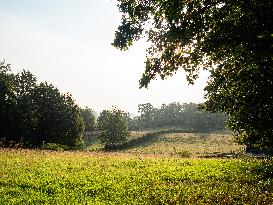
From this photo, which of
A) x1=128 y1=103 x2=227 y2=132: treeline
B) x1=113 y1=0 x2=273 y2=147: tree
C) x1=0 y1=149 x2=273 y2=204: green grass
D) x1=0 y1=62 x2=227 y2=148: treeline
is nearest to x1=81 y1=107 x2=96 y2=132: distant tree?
x1=128 y1=103 x2=227 y2=132: treeline

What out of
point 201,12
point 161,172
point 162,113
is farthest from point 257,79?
point 162,113

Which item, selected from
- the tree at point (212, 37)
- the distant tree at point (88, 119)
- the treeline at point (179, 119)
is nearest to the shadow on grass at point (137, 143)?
the treeline at point (179, 119)

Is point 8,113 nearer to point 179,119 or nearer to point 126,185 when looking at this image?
point 126,185

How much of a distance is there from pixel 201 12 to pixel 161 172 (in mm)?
11203

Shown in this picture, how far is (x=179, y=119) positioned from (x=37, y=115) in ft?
304

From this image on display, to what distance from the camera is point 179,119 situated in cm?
14562

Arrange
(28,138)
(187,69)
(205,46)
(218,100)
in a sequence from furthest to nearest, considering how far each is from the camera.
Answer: (28,138)
(218,100)
(187,69)
(205,46)

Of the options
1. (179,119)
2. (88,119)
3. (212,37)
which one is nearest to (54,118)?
(212,37)

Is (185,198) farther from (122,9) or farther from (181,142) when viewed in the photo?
(181,142)

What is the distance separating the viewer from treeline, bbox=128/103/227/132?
122812 millimetres

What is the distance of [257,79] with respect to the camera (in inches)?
597

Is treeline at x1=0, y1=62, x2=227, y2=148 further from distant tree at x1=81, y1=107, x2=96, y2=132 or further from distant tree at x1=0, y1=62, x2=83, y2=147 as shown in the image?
distant tree at x1=81, y1=107, x2=96, y2=132

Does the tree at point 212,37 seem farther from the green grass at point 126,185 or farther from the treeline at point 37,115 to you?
the treeline at point 37,115

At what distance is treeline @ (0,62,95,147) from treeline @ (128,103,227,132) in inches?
2034
